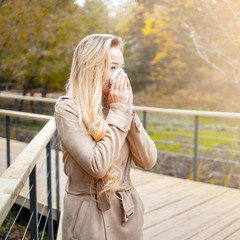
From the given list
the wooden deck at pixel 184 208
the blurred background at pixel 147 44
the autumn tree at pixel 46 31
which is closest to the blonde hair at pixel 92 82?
the wooden deck at pixel 184 208

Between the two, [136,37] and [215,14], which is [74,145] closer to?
[215,14]

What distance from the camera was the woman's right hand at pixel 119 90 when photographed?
48.8 inches

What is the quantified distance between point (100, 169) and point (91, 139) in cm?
11

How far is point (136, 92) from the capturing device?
1603 centimetres

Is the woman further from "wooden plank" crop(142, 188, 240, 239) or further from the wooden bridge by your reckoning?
"wooden plank" crop(142, 188, 240, 239)

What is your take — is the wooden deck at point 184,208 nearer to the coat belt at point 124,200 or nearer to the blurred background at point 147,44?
the coat belt at point 124,200

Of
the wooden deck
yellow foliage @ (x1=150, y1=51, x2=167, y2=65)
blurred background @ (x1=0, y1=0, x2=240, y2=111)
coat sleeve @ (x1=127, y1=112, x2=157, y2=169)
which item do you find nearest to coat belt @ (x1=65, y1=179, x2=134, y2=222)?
coat sleeve @ (x1=127, y1=112, x2=157, y2=169)

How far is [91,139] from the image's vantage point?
1182 mm

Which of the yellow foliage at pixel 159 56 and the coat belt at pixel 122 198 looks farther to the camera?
the yellow foliage at pixel 159 56

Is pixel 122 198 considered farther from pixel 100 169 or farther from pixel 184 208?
pixel 184 208

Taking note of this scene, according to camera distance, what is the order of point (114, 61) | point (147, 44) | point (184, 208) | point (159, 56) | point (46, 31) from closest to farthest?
point (114, 61) < point (184, 208) < point (46, 31) < point (159, 56) < point (147, 44)

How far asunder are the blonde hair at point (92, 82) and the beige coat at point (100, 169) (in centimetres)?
3

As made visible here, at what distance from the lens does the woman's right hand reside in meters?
1.24

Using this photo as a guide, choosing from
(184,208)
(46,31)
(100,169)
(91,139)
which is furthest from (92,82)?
(46,31)
